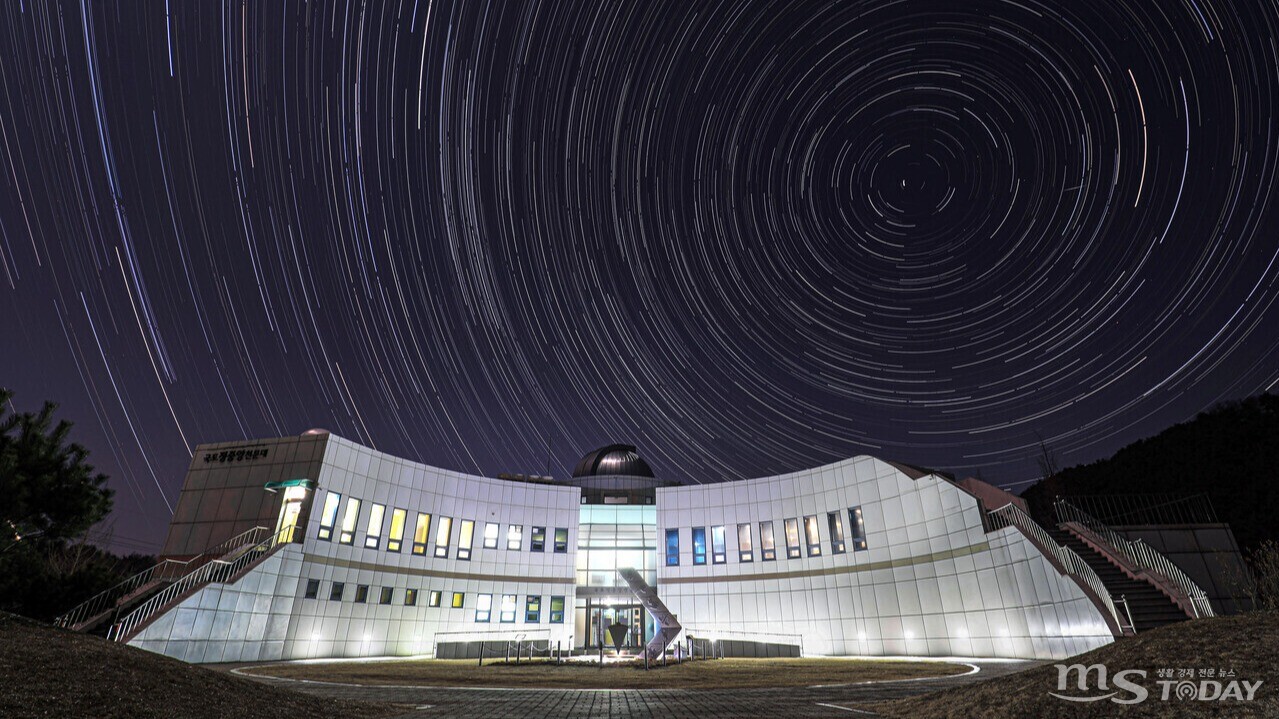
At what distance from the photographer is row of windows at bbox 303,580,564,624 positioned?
28.2 m

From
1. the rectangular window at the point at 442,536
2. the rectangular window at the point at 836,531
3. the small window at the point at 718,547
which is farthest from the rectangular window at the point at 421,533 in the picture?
the rectangular window at the point at 836,531

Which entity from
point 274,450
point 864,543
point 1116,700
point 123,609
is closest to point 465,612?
point 274,450

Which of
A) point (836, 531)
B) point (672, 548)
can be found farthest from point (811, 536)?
point (672, 548)

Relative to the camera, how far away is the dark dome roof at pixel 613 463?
181 ft

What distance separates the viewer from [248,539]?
27344 millimetres

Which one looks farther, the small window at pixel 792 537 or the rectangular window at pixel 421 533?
the small window at pixel 792 537

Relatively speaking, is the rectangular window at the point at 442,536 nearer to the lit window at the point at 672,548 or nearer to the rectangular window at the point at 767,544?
the lit window at the point at 672,548

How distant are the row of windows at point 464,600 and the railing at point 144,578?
12.4 ft

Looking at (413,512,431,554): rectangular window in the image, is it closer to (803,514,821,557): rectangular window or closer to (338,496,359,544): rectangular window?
(338,496,359,544): rectangular window

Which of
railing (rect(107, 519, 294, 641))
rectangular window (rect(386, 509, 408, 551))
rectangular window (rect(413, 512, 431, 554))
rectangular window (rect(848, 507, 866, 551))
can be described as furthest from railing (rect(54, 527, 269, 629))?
rectangular window (rect(848, 507, 866, 551))

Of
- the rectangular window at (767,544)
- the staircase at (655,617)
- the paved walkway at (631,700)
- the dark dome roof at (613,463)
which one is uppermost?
the dark dome roof at (613,463)

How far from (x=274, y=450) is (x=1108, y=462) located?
71891 millimetres

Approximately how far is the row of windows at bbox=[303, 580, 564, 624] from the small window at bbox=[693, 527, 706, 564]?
8.72 meters

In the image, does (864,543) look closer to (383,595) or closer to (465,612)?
(465,612)
